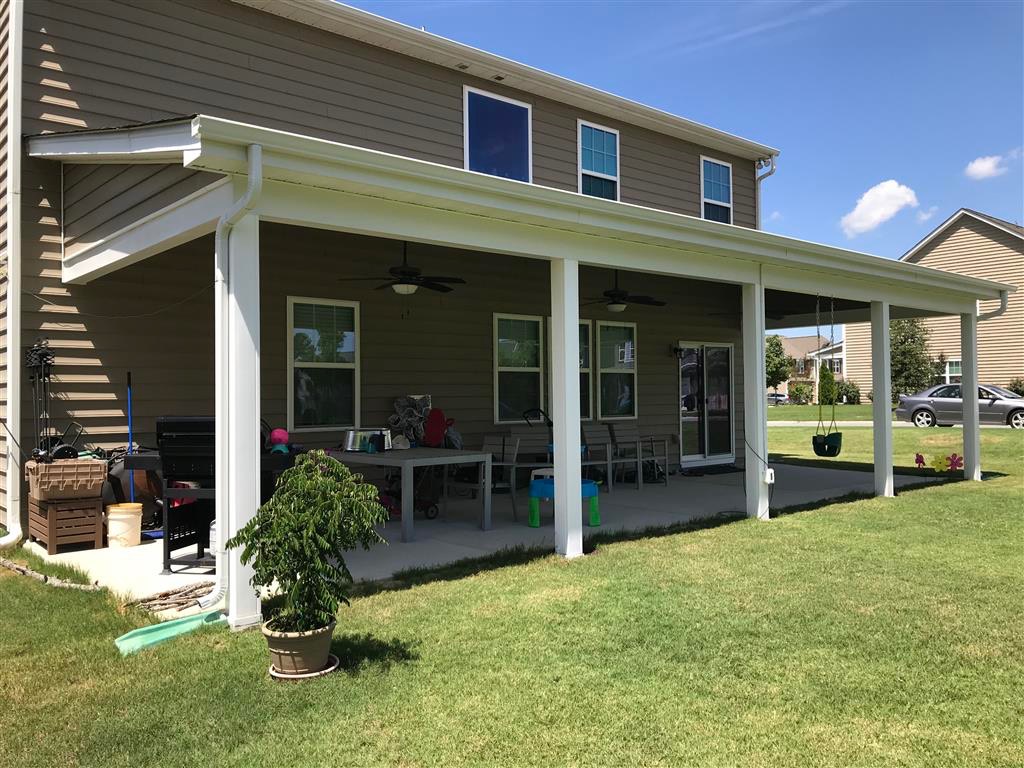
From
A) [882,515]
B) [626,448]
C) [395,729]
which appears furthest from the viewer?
Result: [626,448]

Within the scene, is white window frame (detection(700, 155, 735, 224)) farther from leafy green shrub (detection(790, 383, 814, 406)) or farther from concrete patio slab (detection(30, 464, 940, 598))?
leafy green shrub (detection(790, 383, 814, 406))

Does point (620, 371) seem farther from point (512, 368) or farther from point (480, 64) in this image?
point (480, 64)

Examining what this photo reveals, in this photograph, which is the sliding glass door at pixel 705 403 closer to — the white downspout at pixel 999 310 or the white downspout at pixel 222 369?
the white downspout at pixel 999 310

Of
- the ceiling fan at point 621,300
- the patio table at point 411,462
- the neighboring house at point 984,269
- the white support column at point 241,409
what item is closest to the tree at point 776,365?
the neighboring house at point 984,269

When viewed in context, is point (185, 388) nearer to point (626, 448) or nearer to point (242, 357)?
point (242, 357)

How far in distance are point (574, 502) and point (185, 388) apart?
3914 mm

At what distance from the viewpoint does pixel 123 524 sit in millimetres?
6129

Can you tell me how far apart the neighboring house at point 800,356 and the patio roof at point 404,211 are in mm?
47746

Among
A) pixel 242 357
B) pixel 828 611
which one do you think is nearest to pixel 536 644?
pixel 828 611

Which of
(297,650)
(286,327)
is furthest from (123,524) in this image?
(297,650)

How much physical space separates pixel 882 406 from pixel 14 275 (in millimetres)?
9236

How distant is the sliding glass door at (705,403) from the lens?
1231 centimetres

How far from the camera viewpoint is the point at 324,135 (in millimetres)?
8352

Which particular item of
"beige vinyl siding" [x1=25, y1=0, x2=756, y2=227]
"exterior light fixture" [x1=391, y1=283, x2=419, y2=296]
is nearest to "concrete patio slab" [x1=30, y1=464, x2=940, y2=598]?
"exterior light fixture" [x1=391, y1=283, x2=419, y2=296]
